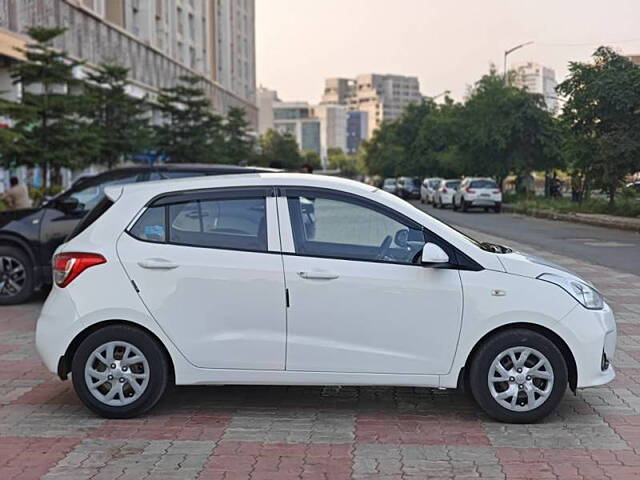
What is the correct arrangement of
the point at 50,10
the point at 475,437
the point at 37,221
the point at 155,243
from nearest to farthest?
the point at 475,437, the point at 155,243, the point at 37,221, the point at 50,10

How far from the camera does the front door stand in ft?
18.1

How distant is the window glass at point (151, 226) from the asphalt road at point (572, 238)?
7.57 metres

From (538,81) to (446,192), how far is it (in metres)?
40.5

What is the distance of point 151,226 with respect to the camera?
18.9 ft

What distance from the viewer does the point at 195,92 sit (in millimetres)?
40844

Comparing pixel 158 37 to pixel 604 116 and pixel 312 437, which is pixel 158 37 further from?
pixel 312 437

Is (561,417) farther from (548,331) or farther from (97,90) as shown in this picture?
(97,90)

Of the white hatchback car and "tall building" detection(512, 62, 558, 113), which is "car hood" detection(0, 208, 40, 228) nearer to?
the white hatchback car

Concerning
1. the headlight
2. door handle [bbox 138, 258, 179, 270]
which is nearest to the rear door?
door handle [bbox 138, 258, 179, 270]

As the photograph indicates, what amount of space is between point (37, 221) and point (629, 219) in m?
20.6

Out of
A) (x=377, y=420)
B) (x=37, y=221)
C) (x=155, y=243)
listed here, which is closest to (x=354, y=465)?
(x=377, y=420)

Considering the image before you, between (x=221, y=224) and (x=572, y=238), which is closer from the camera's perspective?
(x=221, y=224)

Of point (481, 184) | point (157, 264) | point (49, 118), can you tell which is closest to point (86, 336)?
point (157, 264)

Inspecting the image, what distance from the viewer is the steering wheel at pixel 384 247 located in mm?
5609
